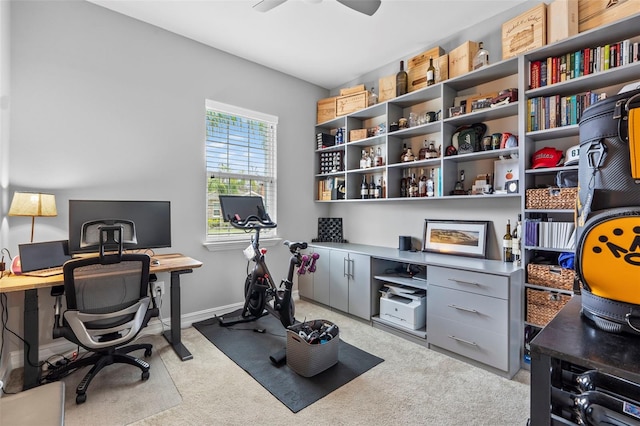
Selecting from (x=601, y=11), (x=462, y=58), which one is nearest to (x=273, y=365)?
(x=462, y=58)

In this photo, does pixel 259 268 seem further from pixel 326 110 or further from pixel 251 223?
pixel 326 110

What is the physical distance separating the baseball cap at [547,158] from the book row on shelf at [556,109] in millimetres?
180

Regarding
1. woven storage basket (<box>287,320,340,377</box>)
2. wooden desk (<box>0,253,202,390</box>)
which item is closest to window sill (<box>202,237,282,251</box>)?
wooden desk (<box>0,253,202,390</box>)

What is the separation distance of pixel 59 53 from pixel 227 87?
57.9 inches

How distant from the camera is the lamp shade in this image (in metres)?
2.08

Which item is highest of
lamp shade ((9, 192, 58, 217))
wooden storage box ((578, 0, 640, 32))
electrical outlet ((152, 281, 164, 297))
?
wooden storage box ((578, 0, 640, 32))

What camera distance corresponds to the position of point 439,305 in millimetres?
2600

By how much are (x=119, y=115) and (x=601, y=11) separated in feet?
12.7

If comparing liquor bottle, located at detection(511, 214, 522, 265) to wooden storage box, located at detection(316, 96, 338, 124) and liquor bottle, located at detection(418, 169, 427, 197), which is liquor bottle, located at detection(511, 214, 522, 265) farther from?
wooden storage box, located at detection(316, 96, 338, 124)

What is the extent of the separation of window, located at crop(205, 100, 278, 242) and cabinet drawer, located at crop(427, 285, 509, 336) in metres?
2.14

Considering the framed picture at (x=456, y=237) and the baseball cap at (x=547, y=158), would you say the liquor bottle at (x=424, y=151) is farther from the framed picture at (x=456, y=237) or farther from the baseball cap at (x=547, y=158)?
the baseball cap at (x=547, y=158)

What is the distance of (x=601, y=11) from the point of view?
204 cm

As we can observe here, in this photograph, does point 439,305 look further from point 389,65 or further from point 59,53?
point 59,53

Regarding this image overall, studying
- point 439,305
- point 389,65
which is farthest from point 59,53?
point 439,305
